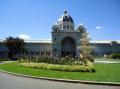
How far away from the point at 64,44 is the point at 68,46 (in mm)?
1669

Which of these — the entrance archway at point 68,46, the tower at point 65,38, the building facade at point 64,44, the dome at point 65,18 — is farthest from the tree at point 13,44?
the dome at point 65,18

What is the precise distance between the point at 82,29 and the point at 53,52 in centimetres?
1319

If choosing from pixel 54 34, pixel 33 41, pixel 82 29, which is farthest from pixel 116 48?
pixel 33 41

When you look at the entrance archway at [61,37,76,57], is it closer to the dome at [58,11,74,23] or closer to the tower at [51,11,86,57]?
the tower at [51,11,86,57]

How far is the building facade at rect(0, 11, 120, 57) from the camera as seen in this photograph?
86.9 metres

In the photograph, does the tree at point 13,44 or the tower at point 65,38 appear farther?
the tower at point 65,38

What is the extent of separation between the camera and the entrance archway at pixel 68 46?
88.9 m

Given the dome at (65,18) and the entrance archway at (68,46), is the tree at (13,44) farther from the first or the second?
the dome at (65,18)

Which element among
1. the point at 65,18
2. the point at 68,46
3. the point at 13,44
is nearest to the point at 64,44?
the point at 68,46

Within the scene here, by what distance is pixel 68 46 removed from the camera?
293 feet

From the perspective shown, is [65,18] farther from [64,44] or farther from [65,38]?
[64,44]

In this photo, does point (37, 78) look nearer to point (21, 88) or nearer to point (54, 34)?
point (21, 88)

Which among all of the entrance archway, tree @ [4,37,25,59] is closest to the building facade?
the entrance archway

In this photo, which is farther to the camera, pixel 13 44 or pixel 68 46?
pixel 68 46
